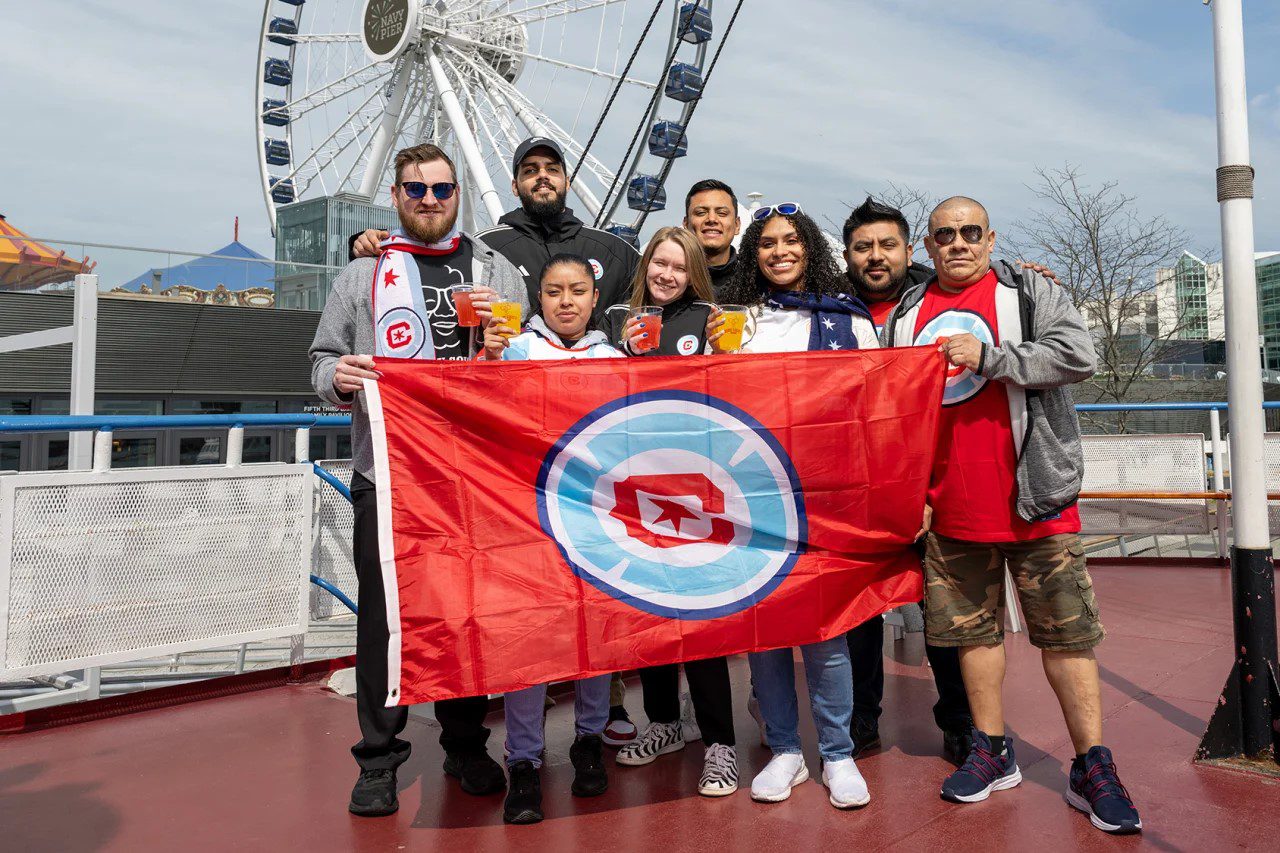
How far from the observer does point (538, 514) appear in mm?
2863

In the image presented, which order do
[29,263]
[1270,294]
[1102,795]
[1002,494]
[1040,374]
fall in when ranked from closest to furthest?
[1102,795] → [1040,374] → [1002,494] → [29,263] → [1270,294]

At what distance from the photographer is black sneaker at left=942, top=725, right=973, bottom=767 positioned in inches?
124

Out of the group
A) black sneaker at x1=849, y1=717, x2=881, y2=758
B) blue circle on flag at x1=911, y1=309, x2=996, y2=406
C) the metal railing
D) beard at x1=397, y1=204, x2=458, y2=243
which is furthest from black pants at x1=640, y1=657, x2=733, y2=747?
the metal railing

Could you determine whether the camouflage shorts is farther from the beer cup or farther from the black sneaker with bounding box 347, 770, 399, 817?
the black sneaker with bounding box 347, 770, 399, 817

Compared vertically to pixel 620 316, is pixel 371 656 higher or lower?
lower

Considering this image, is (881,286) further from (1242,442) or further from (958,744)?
(958,744)

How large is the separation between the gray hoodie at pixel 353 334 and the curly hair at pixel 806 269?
2.78 ft

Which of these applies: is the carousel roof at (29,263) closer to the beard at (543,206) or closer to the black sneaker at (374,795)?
the beard at (543,206)

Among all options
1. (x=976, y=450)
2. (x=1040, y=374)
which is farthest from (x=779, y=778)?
(x=1040, y=374)

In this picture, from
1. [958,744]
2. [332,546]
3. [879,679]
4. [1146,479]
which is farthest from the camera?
[1146,479]

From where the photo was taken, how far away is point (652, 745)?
3318 millimetres

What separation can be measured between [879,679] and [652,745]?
33.6 inches

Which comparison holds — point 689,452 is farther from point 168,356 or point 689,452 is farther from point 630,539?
point 168,356

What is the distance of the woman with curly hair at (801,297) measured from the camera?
321 centimetres
